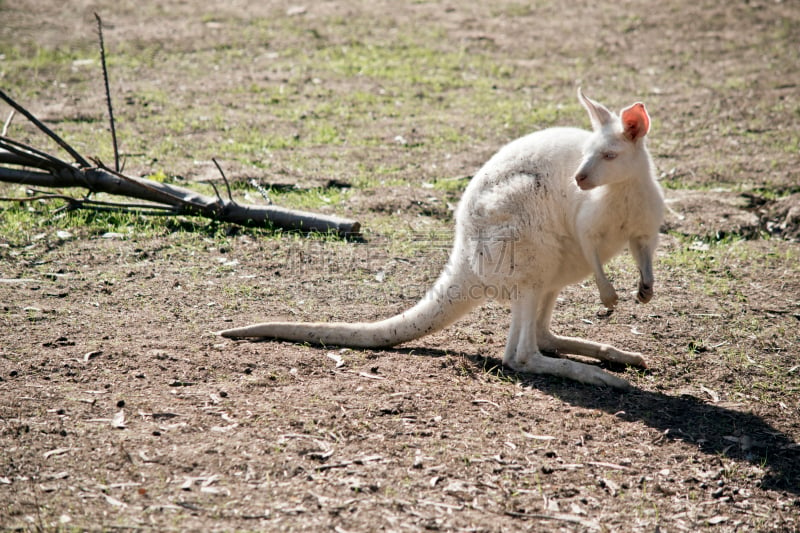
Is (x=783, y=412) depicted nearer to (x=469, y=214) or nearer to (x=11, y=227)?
(x=469, y=214)

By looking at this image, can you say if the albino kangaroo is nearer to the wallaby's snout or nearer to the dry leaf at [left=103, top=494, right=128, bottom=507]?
the wallaby's snout

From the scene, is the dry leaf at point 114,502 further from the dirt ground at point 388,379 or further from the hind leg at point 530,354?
the hind leg at point 530,354

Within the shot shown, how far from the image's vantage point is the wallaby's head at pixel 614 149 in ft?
11.2

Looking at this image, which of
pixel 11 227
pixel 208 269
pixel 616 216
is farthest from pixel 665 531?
pixel 11 227

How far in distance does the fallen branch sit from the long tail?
1.59 metres

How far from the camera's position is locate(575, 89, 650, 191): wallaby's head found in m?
3.42

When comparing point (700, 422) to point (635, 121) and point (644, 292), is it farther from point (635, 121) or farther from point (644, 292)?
point (635, 121)

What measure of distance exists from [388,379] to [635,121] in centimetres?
152

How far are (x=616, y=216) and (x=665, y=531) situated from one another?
1388 mm

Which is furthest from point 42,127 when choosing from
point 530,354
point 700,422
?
point 700,422

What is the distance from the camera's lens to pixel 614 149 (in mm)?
3453

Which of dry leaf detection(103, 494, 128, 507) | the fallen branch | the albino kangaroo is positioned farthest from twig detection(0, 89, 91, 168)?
dry leaf detection(103, 494, 128, 507)

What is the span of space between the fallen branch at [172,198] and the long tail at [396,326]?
1588 mm

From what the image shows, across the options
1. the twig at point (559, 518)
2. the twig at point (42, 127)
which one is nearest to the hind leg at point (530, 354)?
the twig at point (559, 518)
